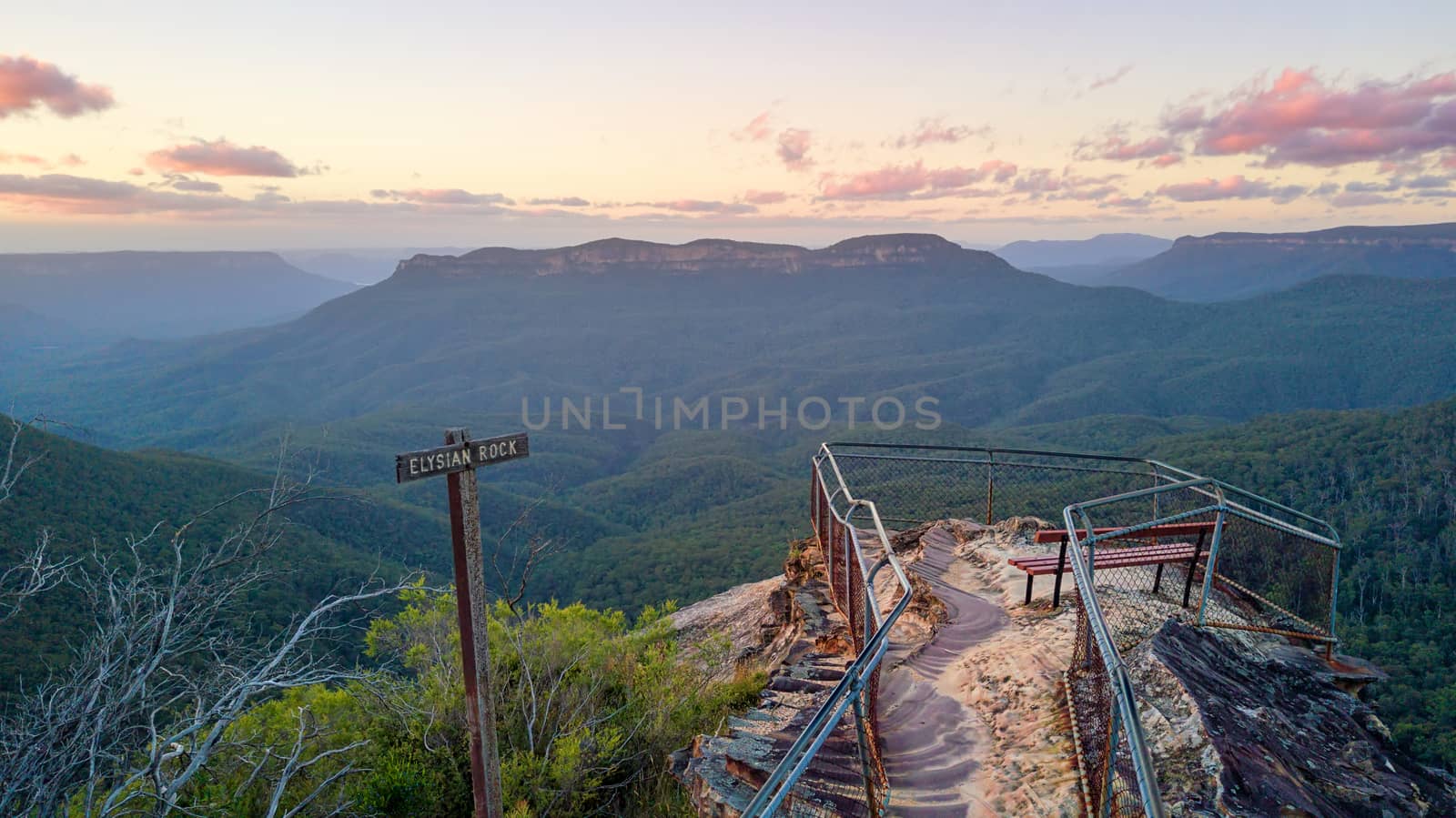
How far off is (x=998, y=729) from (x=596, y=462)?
329 feet

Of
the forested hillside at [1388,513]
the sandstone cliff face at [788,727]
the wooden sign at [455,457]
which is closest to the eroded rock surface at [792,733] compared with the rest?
the sandstone cliff face at [788,727]

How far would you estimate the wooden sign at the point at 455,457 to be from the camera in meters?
4.70

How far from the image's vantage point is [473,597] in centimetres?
518

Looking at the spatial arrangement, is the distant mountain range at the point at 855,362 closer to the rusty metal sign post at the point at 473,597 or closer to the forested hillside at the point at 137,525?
the forested hillside at the point at 137,525

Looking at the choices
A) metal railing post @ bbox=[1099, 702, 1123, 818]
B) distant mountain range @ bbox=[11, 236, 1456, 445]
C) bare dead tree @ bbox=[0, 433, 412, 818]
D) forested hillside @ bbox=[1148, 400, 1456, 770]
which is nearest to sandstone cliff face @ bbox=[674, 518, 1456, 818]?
metal railing post @ bbox=[1099, 702, 1123, 818]

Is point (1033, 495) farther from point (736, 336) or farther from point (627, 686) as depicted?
point (736, 336)

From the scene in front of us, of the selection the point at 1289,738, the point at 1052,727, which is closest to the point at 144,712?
the point at 1052,727

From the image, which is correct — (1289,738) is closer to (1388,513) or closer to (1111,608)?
(1111,608)

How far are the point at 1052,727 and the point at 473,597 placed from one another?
4185mm

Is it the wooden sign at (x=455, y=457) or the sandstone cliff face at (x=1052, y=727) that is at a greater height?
the wooden sign at (x=455, y=457)

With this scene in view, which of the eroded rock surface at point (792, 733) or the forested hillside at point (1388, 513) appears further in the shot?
the forested hillside at point (1388, 513)

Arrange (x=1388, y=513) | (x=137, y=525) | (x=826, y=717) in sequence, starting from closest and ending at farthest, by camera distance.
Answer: (x=826, y=717) < (x=137, y=525) < (x=1388, y=513)

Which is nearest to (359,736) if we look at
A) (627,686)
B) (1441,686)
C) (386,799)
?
(386,799)

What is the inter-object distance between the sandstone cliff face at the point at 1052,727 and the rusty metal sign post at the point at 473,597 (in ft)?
4.67
